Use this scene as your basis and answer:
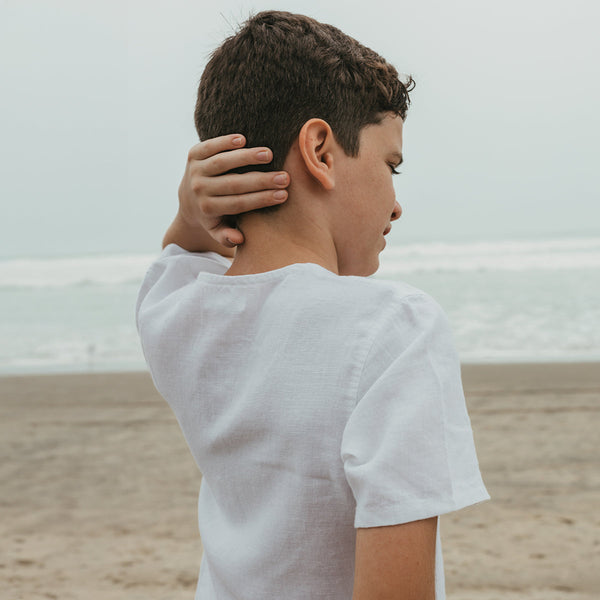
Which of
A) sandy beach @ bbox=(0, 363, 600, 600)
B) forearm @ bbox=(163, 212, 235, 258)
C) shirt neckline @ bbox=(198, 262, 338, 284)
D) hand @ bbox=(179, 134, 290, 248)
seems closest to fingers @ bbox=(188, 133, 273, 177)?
hand @ bbox=(179, 134, 290, 248)

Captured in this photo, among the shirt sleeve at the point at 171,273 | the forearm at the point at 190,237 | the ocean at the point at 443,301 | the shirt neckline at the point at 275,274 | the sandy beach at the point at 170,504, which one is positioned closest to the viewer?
the shirt neckline at the point at 275,274

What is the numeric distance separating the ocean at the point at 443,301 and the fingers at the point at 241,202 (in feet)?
36.2

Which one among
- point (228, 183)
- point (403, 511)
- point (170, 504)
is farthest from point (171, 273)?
point (170, 504)

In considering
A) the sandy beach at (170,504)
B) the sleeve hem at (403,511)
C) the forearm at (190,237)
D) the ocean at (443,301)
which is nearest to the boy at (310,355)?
the sleeve hem at (403,511)

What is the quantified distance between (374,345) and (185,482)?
5172mm

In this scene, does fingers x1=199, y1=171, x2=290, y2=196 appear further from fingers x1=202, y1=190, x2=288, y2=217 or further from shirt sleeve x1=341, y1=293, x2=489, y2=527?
shirt sleeve x1=341, y1=293, x2=489, y2=527

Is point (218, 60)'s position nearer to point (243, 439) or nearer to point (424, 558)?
point (243, 439)

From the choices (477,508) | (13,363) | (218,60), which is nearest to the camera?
(218,60)

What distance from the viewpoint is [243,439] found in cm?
98

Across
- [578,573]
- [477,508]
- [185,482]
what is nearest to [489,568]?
[578,573]

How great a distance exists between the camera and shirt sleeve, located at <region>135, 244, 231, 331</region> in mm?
1245

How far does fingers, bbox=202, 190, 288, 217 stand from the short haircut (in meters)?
0.05

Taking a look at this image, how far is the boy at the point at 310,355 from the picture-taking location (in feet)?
2.69

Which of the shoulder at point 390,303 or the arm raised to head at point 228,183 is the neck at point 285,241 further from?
the shoulder at point 390,303
